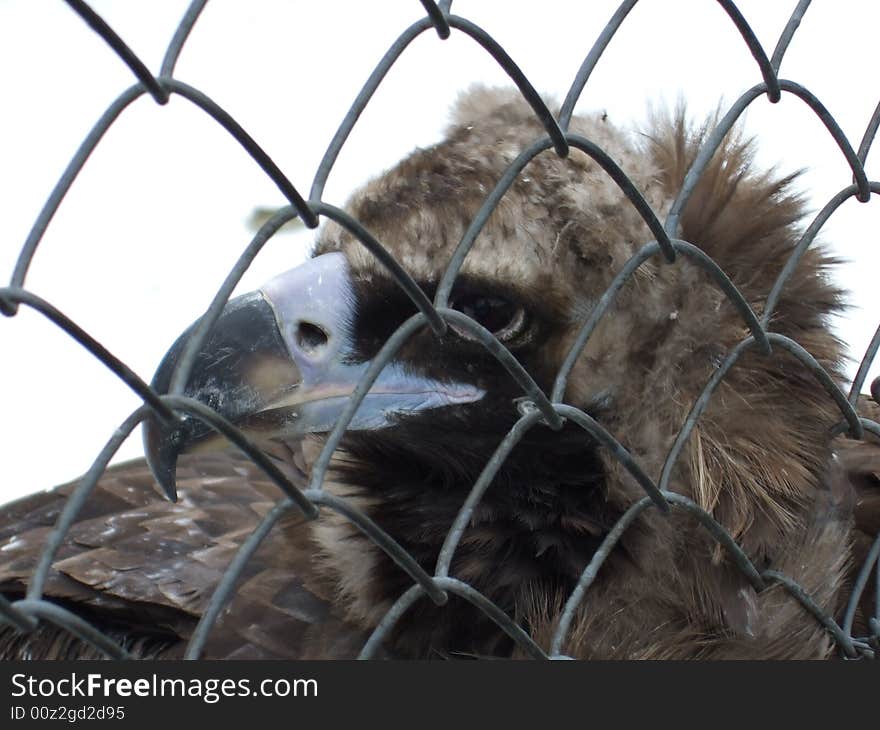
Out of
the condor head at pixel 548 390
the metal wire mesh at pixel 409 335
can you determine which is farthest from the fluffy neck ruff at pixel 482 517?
the metal wire mesh at pixel 409 335

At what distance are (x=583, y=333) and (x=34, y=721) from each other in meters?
0.72

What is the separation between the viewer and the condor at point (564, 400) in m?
1.91

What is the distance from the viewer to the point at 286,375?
6.32 ft

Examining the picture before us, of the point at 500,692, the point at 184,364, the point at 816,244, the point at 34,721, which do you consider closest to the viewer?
the point at 184,364

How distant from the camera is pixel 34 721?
1263 mm

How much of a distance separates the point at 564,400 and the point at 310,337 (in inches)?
16.4

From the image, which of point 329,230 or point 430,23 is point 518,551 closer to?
point 329,230

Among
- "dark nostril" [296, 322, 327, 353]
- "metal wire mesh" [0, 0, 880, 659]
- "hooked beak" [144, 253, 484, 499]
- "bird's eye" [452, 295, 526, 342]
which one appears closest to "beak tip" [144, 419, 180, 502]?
"hooked beak" [144, 253, 484, 499]

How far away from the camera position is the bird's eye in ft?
6.68

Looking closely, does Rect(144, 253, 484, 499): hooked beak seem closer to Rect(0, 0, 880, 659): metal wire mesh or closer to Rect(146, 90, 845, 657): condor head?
Rect(146, 90, 845, 657): condor head

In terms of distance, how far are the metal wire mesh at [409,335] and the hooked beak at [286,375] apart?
215 millimetres

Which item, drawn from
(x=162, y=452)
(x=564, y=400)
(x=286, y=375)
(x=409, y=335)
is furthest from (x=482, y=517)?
(x=409, y=335)

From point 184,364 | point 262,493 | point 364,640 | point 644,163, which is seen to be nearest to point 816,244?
point 644,163

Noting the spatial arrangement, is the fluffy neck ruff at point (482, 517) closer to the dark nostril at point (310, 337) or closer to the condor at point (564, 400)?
Answer: the condor at point (564, 400)
